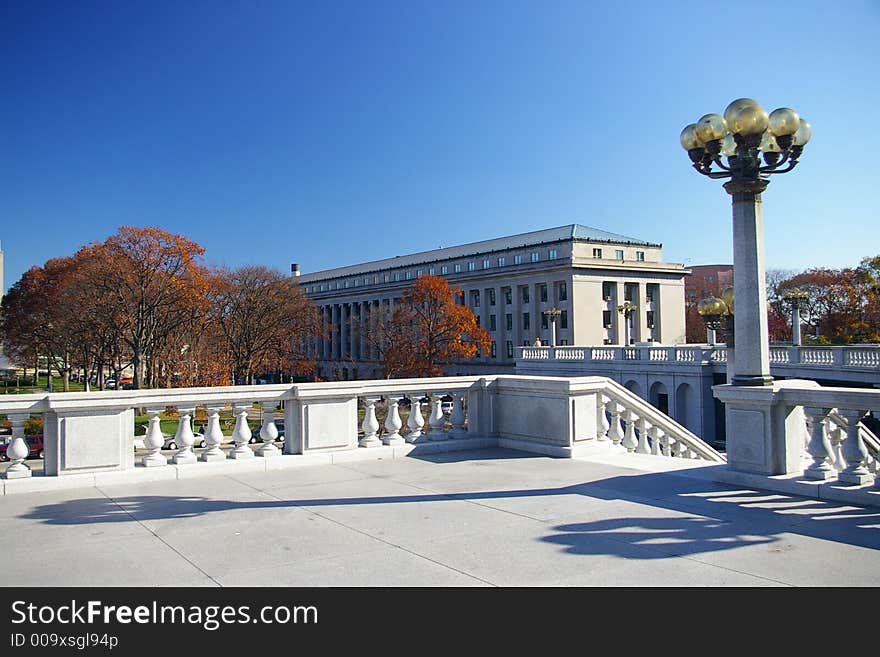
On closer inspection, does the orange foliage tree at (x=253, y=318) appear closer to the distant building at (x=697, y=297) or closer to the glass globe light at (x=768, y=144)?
the glass globe light at (x=768, y=144)

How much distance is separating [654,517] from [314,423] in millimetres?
5405

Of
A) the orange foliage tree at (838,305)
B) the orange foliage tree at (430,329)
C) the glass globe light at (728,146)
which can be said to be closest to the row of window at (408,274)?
the orange foliage tree at (430,329)

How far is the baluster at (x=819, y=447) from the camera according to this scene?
820 centimetres

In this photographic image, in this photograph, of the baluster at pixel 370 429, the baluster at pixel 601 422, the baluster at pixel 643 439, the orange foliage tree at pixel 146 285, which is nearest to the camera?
the baluster at pixel 370 429

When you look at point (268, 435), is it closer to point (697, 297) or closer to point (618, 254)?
point (618, 254)

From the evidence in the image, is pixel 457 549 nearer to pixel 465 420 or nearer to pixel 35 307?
pixel 465 420

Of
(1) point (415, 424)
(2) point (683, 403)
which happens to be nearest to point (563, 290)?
(2) point (683, 403)

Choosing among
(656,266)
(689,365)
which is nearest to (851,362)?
(689,365)

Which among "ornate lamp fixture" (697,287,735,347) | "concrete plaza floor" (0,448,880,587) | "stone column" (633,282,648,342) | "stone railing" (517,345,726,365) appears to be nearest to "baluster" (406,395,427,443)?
"concrete plaza floor" (0,448,880,587)

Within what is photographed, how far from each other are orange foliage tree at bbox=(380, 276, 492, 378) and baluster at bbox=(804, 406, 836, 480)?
58260 millimetres

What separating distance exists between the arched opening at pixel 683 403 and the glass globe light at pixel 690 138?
40469mm

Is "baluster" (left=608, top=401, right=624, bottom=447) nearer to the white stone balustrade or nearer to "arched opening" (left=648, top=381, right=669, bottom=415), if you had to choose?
the white stone balustrade

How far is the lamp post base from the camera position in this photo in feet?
29.5

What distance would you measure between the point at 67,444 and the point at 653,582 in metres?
7.36
